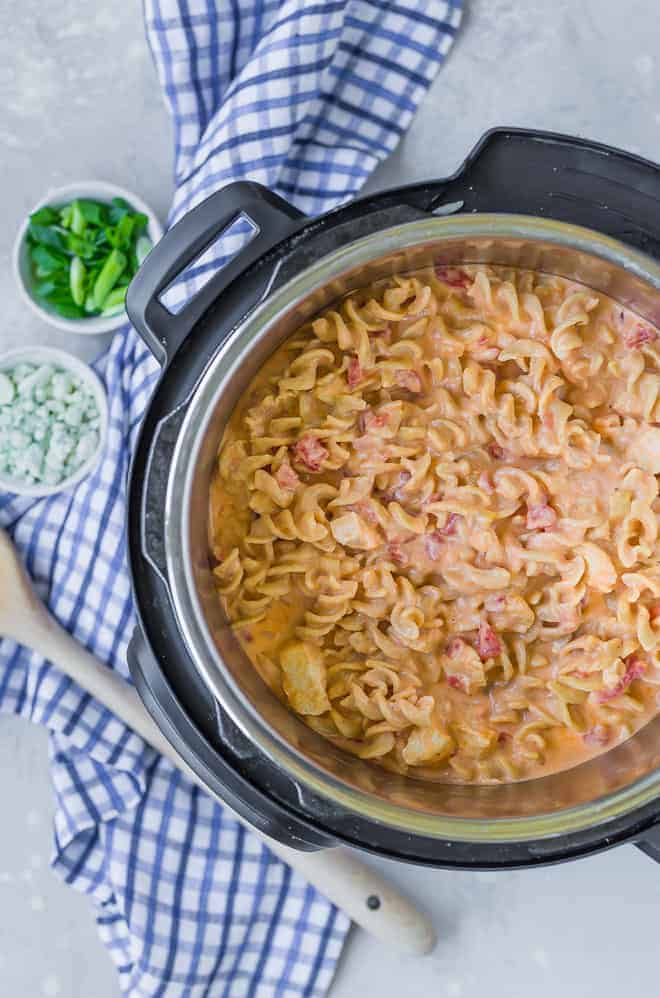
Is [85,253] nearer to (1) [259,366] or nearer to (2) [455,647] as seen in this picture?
(1) [259,366]

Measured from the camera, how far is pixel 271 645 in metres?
1.69

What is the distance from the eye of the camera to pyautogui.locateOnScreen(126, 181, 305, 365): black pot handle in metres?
1.57

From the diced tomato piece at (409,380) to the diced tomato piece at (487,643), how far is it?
14.5 inches

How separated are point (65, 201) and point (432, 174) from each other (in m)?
0.67

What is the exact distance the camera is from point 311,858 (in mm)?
1967

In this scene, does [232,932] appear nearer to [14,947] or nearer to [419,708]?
[14,947]

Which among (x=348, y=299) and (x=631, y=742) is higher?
(x=348, y=299)

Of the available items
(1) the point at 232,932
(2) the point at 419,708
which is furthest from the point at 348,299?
(1) the point at 232,932

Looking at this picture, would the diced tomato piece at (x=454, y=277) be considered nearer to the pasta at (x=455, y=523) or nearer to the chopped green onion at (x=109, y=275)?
the pasta at (x=455, y=523)

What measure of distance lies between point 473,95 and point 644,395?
0.72 meters

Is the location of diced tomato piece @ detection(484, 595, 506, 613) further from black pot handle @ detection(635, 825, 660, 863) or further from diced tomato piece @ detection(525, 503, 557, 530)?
black pot handle @ detection(635, 825, 660, 863)

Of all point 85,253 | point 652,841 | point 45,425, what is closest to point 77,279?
point 85,253

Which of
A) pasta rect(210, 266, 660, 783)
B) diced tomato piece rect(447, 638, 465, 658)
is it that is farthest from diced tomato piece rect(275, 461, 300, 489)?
diced tomato piece rect(447, 638, 465, 658)

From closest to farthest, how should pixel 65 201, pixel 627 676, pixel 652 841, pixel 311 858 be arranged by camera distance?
pixel 652 841 < pixel 627 676 < pixel 311 858 < pixel 65 201
